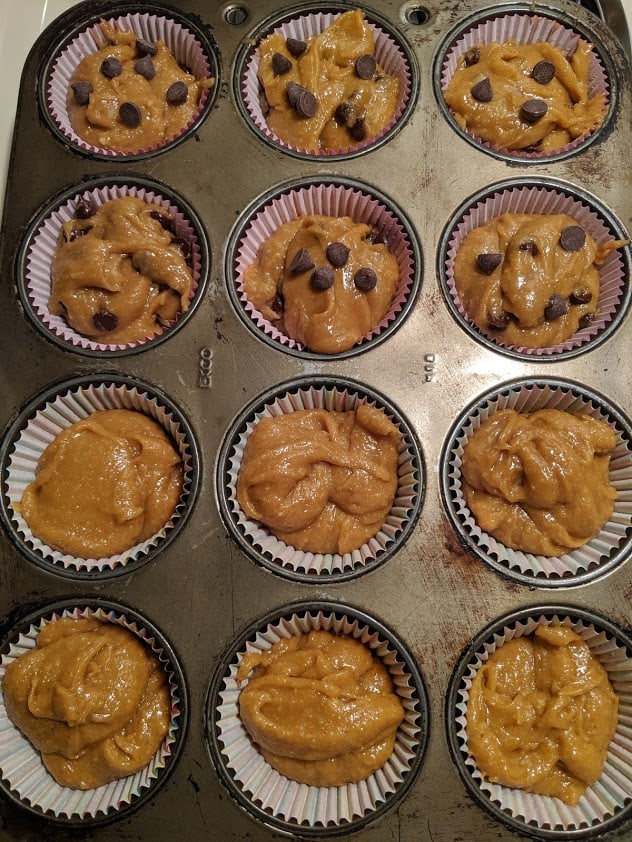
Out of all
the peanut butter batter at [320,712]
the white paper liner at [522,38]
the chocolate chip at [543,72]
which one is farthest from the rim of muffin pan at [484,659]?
the chocolate chip at [543,72]

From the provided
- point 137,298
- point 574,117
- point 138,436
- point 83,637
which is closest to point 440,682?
point 83,637

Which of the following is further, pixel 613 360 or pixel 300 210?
pixel 300 210

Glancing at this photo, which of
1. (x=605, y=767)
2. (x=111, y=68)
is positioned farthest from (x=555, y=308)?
(x=111, y=68)

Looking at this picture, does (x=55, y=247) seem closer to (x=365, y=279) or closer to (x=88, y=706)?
(x=365, y=279)

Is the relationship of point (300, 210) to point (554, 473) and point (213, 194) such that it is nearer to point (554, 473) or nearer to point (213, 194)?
point (213, 194)

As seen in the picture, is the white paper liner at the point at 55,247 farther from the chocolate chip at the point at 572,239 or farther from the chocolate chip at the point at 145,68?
the chocolate chip at the point at 572,239

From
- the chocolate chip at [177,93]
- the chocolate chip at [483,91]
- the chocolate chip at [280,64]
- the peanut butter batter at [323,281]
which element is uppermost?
the chocolate chip at [483,91]
